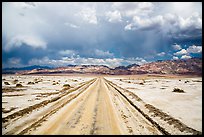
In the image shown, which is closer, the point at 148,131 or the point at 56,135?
the point at 56,135

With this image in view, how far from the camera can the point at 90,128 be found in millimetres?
11203

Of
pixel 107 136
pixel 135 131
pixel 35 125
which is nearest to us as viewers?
pixel 107 136

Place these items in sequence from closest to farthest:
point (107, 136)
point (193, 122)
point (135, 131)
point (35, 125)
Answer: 1. point (107, 136)
2. point (135, 131)
3. point (35, 125)
4. point (193, 122)

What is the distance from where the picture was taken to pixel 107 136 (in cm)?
994

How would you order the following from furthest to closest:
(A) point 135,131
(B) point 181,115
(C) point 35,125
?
(B) point 181,115 → (C) point 35,125 → (A) point 135,131

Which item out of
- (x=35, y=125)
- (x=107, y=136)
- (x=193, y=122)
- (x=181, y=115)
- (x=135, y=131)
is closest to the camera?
(x=107, y=136)

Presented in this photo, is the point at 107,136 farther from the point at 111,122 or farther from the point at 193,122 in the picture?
the point at 193,122

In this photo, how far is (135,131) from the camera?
11055mm

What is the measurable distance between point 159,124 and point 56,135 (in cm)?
623

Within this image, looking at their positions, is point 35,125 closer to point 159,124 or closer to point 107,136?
point 107,136

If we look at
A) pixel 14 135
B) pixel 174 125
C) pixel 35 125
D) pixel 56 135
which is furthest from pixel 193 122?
pixel 14 135

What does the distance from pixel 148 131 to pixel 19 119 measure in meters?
8.40

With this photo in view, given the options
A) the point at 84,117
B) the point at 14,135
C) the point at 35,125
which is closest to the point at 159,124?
the point at 84,117

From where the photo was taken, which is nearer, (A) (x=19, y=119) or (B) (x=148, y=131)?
(B) (x=148, y=131)
